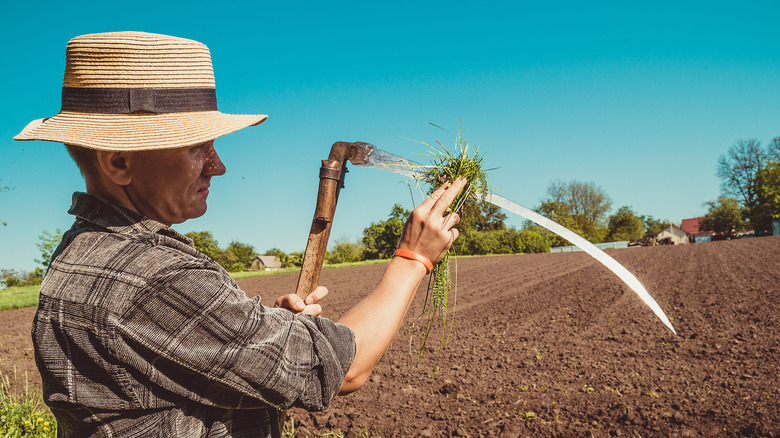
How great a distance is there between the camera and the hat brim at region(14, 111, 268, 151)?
1127 mm

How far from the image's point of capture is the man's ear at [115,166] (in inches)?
46.4

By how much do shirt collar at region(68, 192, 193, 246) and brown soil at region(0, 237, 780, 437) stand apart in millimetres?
4029

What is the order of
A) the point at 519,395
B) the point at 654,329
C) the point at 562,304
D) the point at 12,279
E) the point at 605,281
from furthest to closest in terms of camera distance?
the point at 12,279 < the point at 605,281 < the point at 562,304 < the point at 654,329 < the point at 519,395

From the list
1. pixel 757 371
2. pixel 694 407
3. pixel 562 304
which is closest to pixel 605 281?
pixel 562 304

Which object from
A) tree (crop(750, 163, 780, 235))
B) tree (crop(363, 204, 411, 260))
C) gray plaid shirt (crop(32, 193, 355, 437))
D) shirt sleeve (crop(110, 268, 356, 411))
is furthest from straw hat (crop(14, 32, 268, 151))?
tree (crop(750, 163, 780, 235))

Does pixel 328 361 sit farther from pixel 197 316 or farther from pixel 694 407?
pixel 694 407

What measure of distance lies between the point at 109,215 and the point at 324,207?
2.75 feet

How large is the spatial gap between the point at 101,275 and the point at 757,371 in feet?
23.7

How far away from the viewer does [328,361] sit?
1.10 metres

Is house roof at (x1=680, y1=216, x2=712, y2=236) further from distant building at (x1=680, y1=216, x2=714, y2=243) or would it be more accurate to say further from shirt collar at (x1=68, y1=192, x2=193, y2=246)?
shirt collar at (x1=68, y1=192, x2=193, y2=246)

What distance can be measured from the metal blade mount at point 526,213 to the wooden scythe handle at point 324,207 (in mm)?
62

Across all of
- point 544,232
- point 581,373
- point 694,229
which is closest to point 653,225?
point 694,229

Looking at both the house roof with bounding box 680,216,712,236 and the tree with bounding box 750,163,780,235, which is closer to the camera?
the tree with bounding box 750,163,780,235

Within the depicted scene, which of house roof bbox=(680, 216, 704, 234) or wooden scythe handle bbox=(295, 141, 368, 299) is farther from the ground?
house roof bbox=(680, 216, 704, 234)
